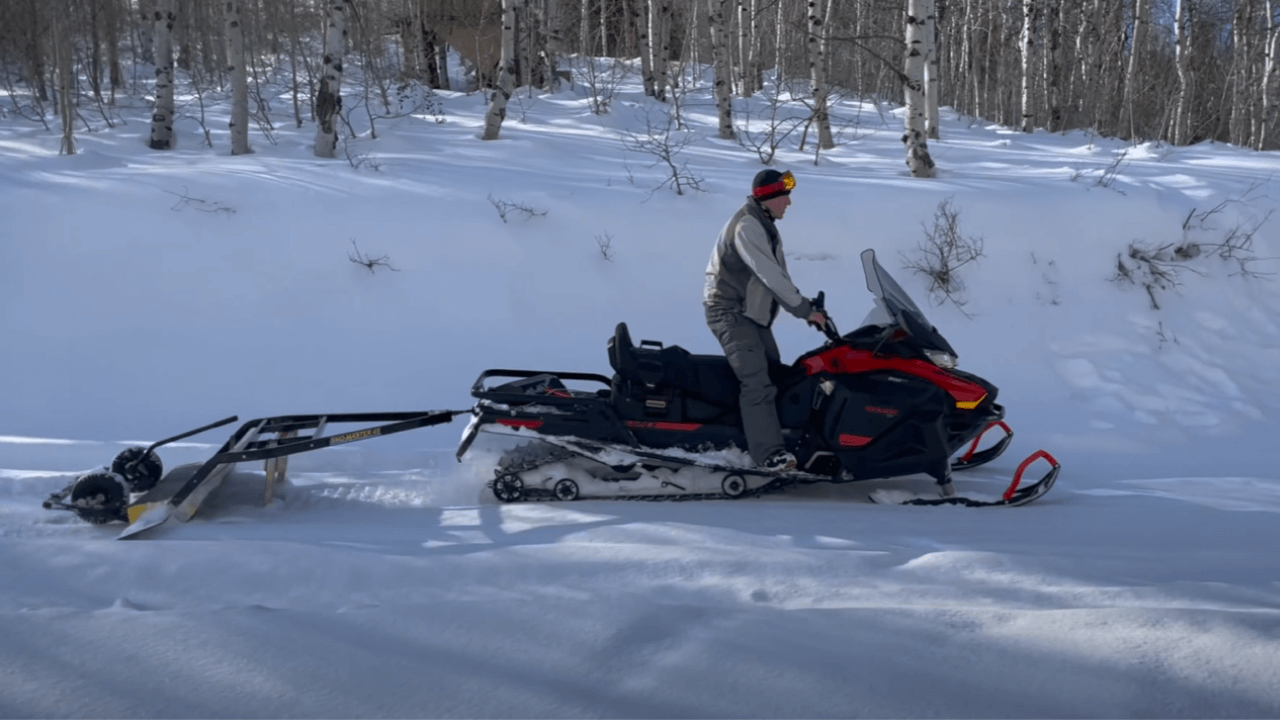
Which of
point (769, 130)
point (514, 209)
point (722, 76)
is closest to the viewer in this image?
point (514, 209)

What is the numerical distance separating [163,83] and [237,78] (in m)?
2.15

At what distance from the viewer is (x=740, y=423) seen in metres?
5.19

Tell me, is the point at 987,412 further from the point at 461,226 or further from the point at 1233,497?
the point at 461,226

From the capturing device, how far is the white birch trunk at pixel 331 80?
11.3m

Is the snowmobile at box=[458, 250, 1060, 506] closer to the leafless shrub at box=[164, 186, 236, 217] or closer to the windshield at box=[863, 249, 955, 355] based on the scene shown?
the windshield at box=[863, 249, 955, 355]

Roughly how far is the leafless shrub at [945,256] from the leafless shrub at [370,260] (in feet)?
16.2

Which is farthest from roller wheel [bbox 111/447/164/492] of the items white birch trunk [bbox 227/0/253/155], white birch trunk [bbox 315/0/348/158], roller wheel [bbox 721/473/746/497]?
white birch trunk [bbox 227/0/253/155]

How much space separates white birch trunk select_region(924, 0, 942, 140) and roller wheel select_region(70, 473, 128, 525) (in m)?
9.82

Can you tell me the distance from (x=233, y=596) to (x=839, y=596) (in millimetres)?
2192

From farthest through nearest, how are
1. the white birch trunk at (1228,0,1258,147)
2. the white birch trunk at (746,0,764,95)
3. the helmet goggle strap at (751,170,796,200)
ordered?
the white birch trunk at (746,0,764,95) → the white birch trunk at (1228,0,1258,147) → the helmet goggle strap at (751,170,796,200)

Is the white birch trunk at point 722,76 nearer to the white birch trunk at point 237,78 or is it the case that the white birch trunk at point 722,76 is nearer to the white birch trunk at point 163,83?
the white birch trunk at point 237,78

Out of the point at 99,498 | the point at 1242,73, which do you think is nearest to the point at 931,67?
the point at 99,498

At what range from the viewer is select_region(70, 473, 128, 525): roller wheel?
4.37m

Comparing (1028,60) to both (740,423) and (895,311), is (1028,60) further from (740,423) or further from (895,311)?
(740,423)
